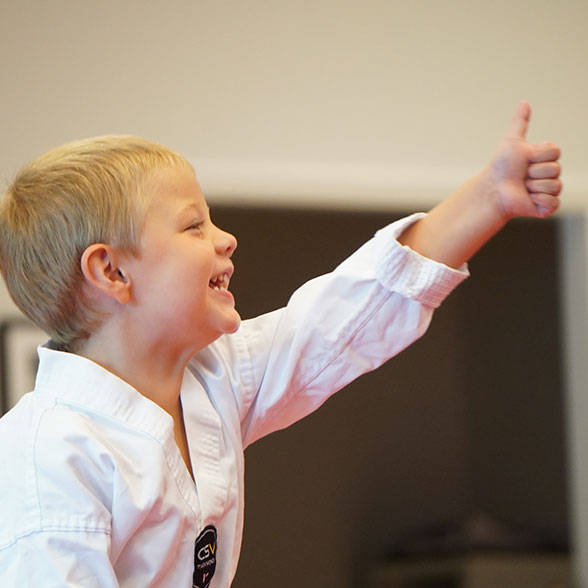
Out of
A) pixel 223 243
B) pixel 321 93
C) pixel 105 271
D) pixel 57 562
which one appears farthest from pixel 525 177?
pixel 321 93

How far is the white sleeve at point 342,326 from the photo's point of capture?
907 mm

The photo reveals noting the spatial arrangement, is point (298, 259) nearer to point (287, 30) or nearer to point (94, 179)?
point (287, 30)

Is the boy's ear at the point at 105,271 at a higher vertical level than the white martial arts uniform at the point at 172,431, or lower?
higher

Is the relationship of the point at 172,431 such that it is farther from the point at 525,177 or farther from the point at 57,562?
the point at 525,177

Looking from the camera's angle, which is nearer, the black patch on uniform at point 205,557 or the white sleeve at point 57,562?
the white sleeve at point 57,562

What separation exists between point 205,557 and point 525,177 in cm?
51

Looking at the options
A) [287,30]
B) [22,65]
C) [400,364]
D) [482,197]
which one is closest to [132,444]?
[482,197]

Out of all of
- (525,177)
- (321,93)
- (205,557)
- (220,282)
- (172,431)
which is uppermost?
(321,93)

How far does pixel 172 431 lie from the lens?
0.84 metres

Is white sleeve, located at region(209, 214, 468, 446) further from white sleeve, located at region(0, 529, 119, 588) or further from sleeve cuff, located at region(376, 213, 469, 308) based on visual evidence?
white sleeve, located at region(0, 529, 119, 588)

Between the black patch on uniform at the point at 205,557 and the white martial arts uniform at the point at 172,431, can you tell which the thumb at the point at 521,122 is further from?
the black patch on uniform at the point at 205,557

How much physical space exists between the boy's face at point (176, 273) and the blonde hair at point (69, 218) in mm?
17

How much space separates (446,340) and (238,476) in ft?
4.84

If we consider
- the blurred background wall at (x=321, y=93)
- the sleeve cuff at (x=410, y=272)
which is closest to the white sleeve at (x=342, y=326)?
the sleeve cuff at (x=410, y=272)
